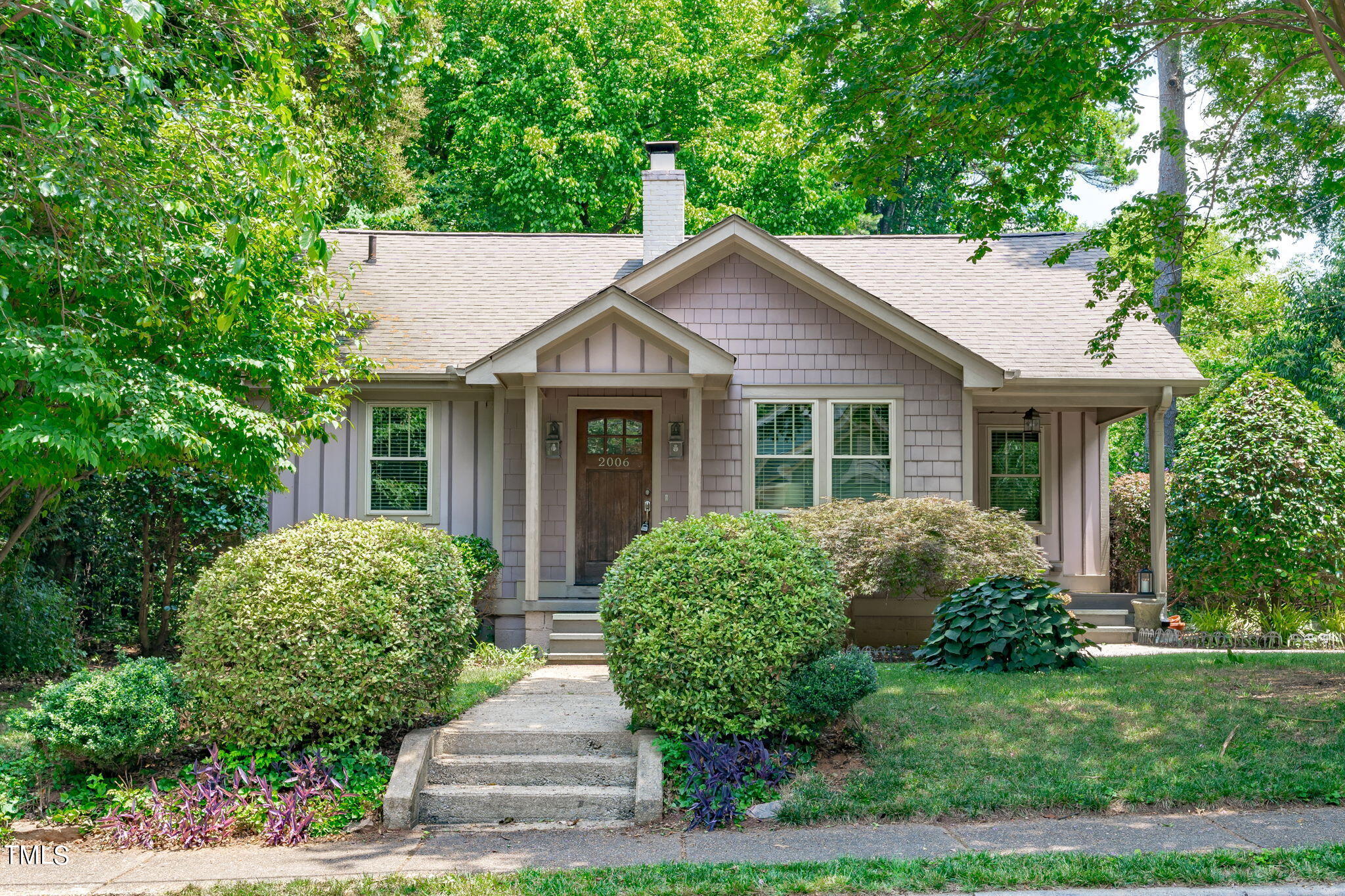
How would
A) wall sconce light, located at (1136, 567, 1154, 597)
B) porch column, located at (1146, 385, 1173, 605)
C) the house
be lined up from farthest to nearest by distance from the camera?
wall sconce light, located at (1136, 567, 1154, 597)
porch column, located at (1146, 385, 1173, 605)
the house

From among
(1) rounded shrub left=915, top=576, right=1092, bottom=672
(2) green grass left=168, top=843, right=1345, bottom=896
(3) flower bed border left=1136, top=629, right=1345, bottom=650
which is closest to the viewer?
(2) green grass left=168, top=843, right=1345, bottom=896

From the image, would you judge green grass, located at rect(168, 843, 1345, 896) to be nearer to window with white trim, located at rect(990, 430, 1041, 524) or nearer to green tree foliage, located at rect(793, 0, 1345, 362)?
green tree foliage, located at rect(793, 0, 1345, 362)

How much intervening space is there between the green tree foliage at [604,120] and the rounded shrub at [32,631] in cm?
1418

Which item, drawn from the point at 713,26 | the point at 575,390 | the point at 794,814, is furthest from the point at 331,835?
the point at 713,26

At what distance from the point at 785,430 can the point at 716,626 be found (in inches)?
255

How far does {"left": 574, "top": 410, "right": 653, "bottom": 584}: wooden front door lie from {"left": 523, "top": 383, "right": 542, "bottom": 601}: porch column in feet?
3.78

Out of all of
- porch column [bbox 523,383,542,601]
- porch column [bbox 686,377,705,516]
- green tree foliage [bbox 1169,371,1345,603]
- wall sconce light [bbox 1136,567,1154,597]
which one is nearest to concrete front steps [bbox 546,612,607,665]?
porch column [bbox 523,383,542,601]

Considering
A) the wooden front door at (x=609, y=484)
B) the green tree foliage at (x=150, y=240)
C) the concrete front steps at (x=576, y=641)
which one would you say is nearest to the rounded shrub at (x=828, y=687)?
the green tree foliage at (x=150, y=240)

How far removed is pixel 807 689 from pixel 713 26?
22471mm

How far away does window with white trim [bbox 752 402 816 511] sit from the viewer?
41.6 feet

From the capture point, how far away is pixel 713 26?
82.9 ft

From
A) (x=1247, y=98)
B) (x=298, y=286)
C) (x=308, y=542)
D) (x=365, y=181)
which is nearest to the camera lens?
(x=308, y=542)

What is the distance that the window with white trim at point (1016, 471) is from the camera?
14.5 metres

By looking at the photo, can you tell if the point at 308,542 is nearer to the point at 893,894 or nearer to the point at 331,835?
the point at 331,835
